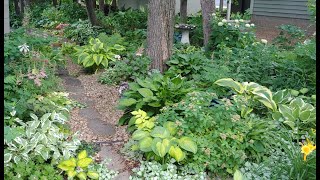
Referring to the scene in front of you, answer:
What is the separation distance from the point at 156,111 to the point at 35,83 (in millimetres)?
1184

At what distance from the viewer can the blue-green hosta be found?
5.87 m

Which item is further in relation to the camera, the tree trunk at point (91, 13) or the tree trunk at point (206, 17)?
the tree trunk at point (91, 13)

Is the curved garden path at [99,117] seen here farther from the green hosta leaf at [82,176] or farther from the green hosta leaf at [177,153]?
the green hosta leaf at [177,153]

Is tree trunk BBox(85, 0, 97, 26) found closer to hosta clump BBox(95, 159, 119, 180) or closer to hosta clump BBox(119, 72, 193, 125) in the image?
hosta clump BBox(119, 72, 193, 125)

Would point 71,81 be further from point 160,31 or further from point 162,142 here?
point 162,142

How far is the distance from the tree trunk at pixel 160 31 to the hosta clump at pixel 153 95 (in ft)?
4.28

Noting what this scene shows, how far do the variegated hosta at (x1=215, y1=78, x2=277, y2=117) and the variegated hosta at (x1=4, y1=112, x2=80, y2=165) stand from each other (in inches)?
57.6

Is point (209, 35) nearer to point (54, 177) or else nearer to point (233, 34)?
point (233, 34)

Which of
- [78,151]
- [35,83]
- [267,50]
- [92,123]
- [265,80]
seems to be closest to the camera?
[78,151]

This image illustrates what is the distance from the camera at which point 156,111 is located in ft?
12.4

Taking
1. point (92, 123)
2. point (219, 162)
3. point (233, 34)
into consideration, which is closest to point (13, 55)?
point (92, 123)

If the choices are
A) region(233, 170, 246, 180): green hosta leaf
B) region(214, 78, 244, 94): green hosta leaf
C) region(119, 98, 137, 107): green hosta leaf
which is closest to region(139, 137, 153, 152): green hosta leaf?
region(233, 170, 246, 180): green hosta leaf

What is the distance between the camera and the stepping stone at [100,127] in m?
3.70

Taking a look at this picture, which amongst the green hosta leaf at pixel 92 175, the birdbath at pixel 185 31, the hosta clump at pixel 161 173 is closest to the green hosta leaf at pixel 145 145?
the hosta clump at pixel 161 173
